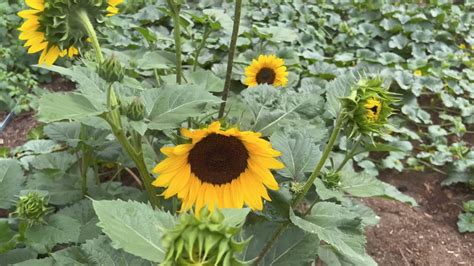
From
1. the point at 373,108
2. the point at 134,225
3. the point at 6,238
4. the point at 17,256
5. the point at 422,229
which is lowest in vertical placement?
the point at 422,229

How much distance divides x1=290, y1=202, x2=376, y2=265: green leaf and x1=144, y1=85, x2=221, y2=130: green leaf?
330mm

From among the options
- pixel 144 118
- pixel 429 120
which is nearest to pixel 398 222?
pixel 429 120

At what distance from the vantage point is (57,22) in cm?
123

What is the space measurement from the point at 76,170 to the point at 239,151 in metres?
0.84

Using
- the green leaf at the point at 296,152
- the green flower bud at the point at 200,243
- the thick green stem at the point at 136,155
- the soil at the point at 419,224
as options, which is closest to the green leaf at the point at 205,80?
the green leaf at the point at 296,152

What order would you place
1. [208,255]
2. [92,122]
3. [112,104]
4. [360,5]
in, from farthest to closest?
1. [360,5]
2. [92,122]
3. [112,104]
4. [208,255]

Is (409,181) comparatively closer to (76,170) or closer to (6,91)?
(76,170)

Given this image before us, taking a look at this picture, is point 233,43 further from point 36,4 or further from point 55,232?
point 55,232

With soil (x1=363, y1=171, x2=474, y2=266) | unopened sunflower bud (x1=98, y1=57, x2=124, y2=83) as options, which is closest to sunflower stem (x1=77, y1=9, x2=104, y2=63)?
unopened sunflower bud (x1=98, y1=57, x2=124, y2=83)

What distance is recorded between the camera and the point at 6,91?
8.88 feet

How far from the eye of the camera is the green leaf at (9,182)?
1426 millimetres

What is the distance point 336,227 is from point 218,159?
325 millimetres

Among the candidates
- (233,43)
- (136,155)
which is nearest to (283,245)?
(136,155)

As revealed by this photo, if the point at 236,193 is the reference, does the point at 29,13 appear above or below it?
above
